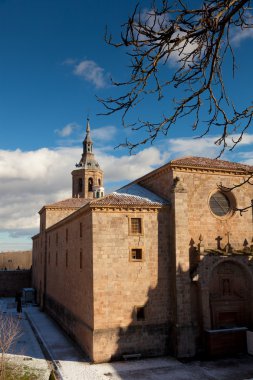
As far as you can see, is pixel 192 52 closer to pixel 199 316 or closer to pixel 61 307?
pixel 199 316

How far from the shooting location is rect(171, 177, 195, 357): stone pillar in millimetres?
19625

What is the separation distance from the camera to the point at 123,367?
1805 cm

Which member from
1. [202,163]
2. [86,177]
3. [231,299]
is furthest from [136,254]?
[86,177]

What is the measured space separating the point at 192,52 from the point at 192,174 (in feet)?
56.4

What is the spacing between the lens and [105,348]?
19.0 metres

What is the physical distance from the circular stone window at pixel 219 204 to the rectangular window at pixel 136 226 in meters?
4.83

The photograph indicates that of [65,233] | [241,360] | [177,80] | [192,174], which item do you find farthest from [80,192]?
[177,80]

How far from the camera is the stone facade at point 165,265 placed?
19.6 m

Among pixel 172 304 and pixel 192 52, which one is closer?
pixel 192 52

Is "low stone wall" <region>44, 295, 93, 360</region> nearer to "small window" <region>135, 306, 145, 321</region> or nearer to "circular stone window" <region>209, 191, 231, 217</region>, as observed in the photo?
"small window" <region>135, 306, 145, 321</region>

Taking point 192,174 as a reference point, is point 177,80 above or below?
below

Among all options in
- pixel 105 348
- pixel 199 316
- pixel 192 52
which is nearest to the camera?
pixel 192 52

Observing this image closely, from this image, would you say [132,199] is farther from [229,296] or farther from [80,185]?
[80,185]

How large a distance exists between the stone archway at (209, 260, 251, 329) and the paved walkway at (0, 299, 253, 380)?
2302mm
